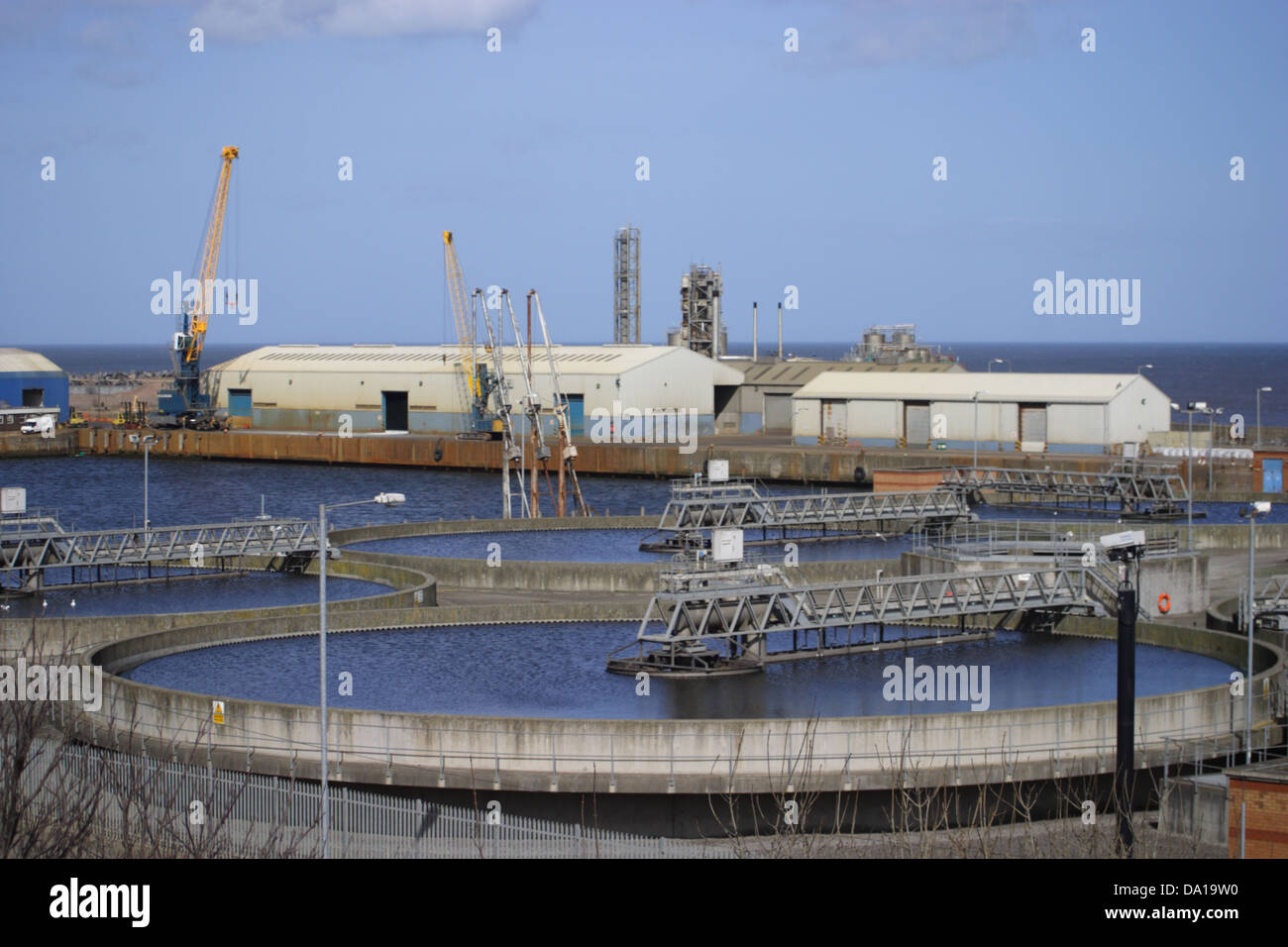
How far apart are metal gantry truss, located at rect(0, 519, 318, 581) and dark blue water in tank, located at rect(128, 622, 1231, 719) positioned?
449 inches

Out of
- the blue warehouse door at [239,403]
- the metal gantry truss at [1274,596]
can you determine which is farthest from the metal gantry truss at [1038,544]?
the blue warehouse door at [239,403]

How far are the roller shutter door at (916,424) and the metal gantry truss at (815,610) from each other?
58792 millimetres

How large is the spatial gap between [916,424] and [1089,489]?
94.4ft

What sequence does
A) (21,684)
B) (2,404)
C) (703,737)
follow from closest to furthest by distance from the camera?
(703,737)
(21,684)
(2,404)

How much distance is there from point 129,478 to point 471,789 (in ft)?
262

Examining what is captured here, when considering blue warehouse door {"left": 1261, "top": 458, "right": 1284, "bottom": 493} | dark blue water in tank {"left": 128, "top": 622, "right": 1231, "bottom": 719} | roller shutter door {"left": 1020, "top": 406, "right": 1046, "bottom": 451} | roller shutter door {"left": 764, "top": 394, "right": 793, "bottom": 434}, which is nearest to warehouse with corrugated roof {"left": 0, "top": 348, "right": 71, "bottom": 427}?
roller shutter door {"left": 764, "top": 394, "right": 793, "bottom": 434}

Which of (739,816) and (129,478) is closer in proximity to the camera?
(739,816)

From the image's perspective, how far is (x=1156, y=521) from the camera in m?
61.2

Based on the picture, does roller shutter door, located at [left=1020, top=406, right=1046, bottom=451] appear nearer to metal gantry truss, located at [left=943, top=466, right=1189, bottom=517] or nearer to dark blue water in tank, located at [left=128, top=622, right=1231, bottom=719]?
metal gantry truss, located at [left=943, top=466, right=1189, bottom=517]

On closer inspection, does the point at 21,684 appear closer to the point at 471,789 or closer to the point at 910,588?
the point at 471,789

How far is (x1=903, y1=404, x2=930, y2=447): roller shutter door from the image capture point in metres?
96.2

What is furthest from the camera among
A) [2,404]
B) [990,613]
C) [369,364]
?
[2,404]
